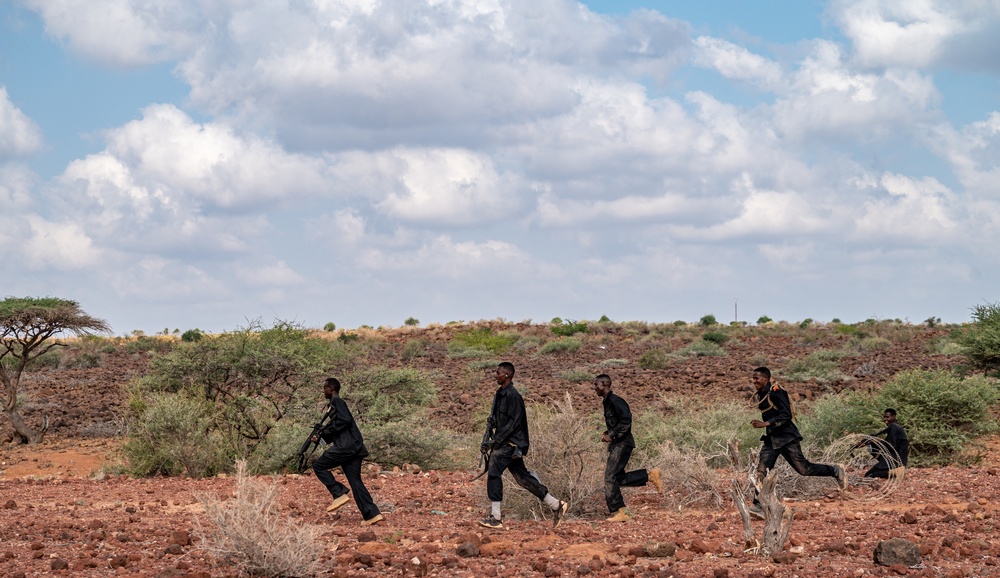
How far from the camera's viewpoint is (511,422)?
10695 mm

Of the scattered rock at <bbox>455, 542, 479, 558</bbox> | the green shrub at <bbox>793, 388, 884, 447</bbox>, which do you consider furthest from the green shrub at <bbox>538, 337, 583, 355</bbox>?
the scattered rock at <bbox>455, 542, 479, 558</bbox>

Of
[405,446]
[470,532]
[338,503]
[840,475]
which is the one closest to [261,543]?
[470,532]

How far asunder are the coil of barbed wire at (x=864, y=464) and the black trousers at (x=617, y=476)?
2.76 m

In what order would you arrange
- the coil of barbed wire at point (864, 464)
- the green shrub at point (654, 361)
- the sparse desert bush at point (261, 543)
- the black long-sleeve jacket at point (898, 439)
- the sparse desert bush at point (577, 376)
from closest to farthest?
the sparse desert bush at point (261, 543), the coil of barbed wire at point (864, 464), the black long-sleeve jacket at point (898, 439), the sparse desert bush at point (577, 376), the green shrub at point (654, 361)

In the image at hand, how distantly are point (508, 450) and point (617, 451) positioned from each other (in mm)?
1382

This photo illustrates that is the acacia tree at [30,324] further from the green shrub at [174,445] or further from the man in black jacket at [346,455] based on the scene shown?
the man in black jacket at [346,455]

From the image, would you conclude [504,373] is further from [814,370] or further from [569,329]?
[569,329]

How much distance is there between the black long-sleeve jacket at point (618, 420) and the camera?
1123cm

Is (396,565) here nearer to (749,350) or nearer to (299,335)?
(299,335)

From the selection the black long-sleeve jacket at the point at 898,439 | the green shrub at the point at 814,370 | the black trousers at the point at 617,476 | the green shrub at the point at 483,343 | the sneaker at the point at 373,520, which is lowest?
the sneaker at the point at 373,520

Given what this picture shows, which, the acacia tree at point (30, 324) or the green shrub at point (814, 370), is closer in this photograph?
the acacia tree at point (30, 324)

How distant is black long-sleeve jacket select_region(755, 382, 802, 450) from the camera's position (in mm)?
11555

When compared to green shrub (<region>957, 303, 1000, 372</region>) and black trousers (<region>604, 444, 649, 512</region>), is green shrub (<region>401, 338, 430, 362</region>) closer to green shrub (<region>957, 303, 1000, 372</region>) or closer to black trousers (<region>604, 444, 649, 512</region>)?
green shrub (<region>957, 303, 1000, 372</region>)

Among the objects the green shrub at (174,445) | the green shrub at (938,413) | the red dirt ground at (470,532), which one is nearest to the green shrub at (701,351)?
the red dirt ground at (470,532)
